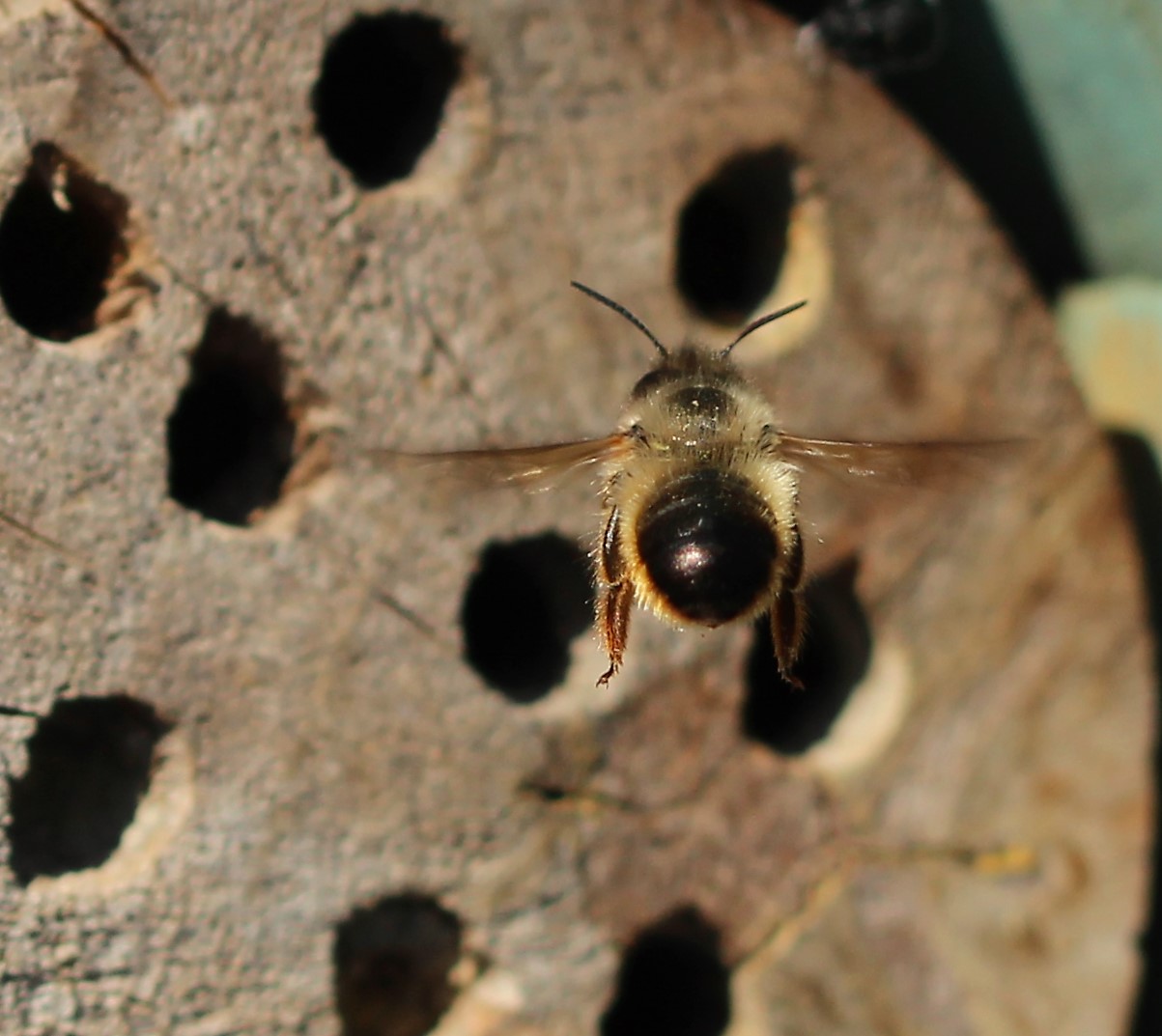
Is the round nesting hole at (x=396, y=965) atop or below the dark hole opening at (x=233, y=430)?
below

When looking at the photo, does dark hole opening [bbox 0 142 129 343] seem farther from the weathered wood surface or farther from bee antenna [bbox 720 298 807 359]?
bee antenna [bbox 720 298 807 359]

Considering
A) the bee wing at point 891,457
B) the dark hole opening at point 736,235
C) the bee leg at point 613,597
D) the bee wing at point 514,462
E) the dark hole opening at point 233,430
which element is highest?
the dark hole opening at point 736,235

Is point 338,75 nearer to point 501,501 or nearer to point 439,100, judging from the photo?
point 439,100

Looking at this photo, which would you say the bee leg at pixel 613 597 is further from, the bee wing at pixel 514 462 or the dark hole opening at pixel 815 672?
the dark hole opening at pixel 815 672

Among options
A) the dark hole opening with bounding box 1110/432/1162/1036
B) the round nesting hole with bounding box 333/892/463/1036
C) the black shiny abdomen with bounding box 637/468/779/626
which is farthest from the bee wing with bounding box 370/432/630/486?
the dark hole opening with bounding box 1110/432/1162/1036

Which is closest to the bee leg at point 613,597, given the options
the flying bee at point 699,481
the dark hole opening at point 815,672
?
the flying bee at point 699,481
